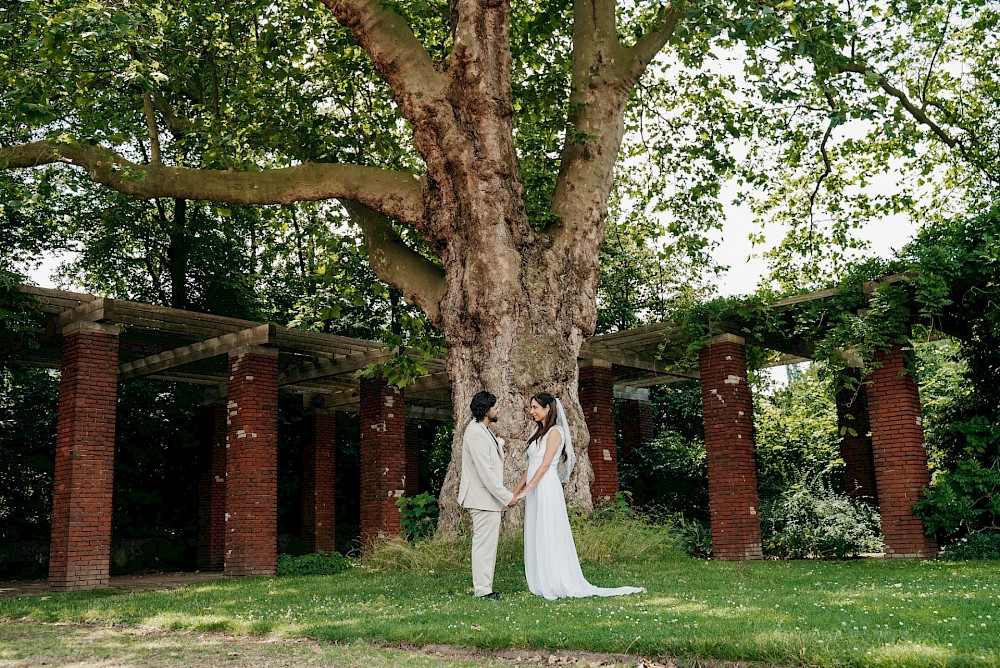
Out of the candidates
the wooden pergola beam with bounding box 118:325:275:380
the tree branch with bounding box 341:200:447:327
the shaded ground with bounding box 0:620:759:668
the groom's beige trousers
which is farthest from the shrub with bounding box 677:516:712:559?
the shaded ground with bounding box 0:620:759:668

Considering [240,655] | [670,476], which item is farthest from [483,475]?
[670,476]

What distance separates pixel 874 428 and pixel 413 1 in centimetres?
1004

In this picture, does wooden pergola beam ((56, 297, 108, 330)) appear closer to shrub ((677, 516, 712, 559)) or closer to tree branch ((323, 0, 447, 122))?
tree branch ((323, 0, 447, 122))

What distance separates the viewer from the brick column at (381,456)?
1972 cm

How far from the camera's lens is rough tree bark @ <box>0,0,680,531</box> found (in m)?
11.2

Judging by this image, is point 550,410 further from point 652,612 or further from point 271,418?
point 271,418

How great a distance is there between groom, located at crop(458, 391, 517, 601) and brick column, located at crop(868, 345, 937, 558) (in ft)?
29.9

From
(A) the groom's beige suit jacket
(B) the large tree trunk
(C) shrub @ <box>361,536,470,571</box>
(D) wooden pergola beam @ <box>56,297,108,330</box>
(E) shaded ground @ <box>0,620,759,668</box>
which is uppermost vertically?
(D) wooden pergola beam @ <box>56,297,108,330</box>

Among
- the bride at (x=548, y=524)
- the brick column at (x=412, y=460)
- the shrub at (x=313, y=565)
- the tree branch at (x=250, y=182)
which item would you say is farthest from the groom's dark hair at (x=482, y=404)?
the brick column at (x=412, y=460)

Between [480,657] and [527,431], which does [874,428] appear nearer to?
[527,431]

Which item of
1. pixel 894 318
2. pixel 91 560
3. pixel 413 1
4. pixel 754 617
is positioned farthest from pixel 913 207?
pixel 91 560

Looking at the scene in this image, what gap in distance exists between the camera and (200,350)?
671 inches

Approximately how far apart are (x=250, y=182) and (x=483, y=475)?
607 cm

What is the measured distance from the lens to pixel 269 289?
27047 millimetres
